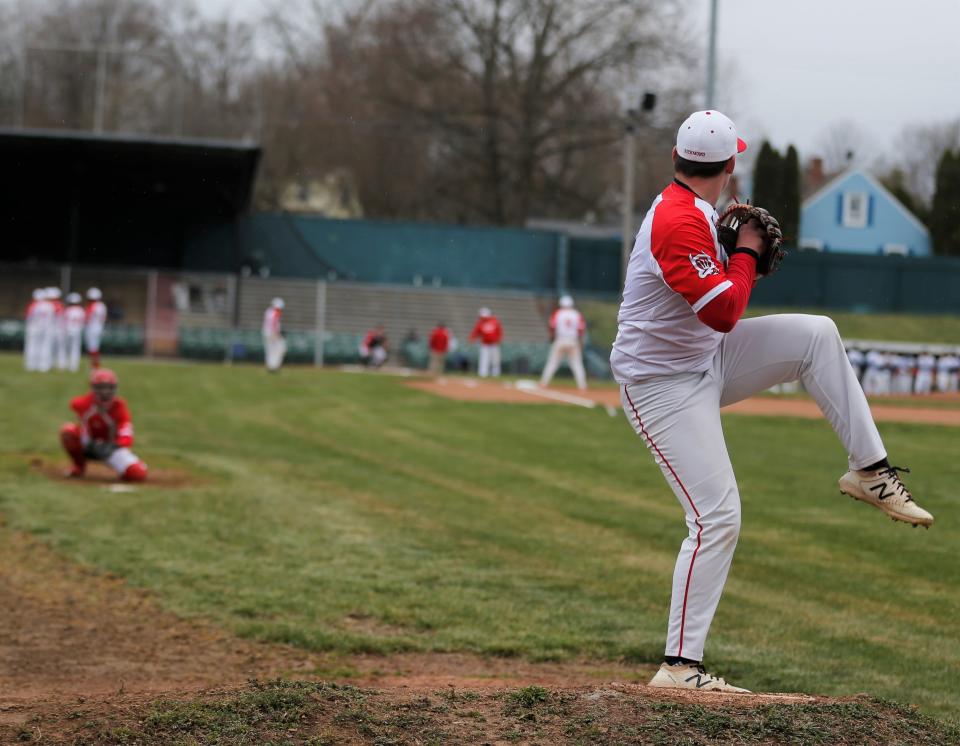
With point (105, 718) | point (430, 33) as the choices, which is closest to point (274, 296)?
point (430, 33)

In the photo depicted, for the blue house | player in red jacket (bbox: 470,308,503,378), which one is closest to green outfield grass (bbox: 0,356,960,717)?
player in red jacket (bbox: 470,308,503,378)

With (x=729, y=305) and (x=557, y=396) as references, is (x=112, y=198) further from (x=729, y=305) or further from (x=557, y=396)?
(x=729, y=305)

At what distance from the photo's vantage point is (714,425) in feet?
16.6

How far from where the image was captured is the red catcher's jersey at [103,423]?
41.9ft

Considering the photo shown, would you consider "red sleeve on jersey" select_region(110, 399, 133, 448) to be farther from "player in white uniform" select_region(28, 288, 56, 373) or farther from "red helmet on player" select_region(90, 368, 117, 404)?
"player in white uniform" select_region(28, 288, 56, 373)

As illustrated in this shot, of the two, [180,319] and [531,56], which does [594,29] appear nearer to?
[531,56]

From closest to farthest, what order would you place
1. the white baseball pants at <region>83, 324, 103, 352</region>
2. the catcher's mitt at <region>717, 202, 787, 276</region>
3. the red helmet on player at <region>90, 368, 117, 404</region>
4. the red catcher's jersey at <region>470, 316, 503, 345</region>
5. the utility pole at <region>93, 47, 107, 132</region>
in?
1. the catcher's mitt at <region>717, 202, 787, 276</region>
2. the red helmet on player at <region>90, 368, 117, 404</region>
3. the red catcher's jersey at <region>470, 316, 503, 345</region>
4. the white baseball pants at <region>83, 324, 103, 352</region>
5. the utility pole at <region>93, 47, 107, 132</region>

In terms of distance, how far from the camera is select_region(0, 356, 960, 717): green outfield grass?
274 inches

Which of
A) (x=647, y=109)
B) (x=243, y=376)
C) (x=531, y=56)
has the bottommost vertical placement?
(x=243, y=376)

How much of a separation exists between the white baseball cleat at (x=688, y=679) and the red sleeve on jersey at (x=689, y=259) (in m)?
1.44

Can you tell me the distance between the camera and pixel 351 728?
4230 millimetres

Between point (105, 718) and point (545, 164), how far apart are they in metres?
49.9

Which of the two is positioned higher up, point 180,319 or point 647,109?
point 647,109

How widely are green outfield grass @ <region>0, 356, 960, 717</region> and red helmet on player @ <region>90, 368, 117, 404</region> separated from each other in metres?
0.95
